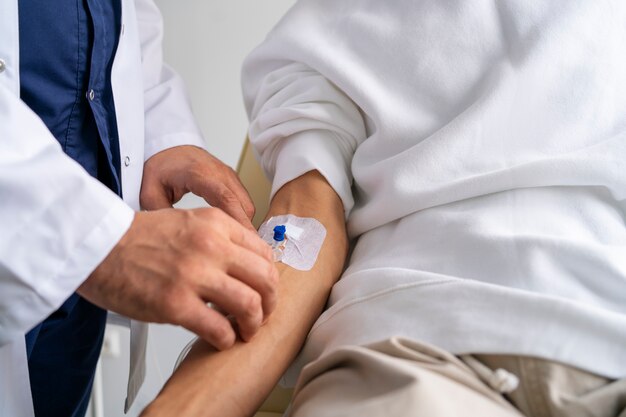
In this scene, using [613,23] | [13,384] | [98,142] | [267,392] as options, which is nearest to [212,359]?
[267,392]

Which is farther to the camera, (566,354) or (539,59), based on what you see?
(539,59)

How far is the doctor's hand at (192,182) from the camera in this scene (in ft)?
3.27

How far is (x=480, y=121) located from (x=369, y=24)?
0.25 metres

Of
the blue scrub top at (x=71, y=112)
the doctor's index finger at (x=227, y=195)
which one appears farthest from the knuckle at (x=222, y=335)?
the blue scrub top at (x=71, y=112)

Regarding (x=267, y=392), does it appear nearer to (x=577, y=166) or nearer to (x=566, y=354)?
(x=566, y=354)

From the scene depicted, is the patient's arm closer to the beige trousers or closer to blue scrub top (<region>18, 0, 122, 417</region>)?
the beige trousers

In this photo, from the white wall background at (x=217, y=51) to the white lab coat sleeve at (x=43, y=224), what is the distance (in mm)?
1335

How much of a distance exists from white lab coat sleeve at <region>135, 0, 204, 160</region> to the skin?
46 centimetres

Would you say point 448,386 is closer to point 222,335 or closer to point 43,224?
point 222,335

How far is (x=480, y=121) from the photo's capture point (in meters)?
0.86

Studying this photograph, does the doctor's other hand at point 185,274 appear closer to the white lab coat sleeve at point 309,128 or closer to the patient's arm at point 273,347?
the patient's arm at point 273,347

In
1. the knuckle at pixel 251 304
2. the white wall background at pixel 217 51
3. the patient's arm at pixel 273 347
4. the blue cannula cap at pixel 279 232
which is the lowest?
the white wall background at pixel 217 51

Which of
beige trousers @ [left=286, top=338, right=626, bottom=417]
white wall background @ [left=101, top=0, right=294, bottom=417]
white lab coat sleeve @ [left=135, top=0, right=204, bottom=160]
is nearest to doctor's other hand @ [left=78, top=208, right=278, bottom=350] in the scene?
beige trousers @ [left=286, top=338, right=626, bottom=417]

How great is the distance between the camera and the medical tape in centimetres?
91
